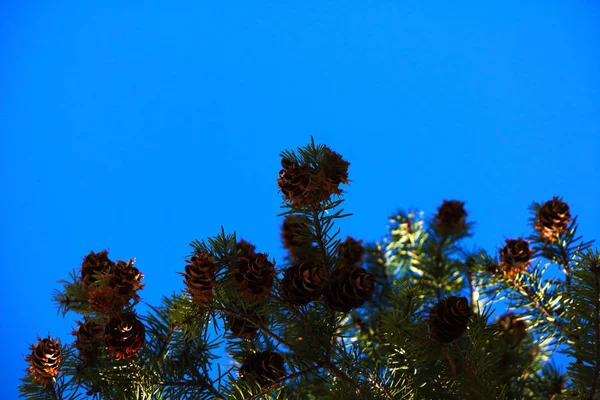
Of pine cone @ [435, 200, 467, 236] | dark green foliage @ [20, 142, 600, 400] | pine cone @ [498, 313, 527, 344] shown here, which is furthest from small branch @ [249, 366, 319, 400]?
pine cone @ [435, 200, 467, 236]

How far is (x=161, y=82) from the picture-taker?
122 inches

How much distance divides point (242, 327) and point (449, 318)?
0.51 ft

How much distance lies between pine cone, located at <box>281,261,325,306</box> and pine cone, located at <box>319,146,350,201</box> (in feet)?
0.20

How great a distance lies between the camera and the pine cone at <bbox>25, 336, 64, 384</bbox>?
43cm

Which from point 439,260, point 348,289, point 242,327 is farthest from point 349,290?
point 439,260

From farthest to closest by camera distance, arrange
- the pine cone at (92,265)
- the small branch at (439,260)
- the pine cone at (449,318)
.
A: 1. the small branch at (439,260)
2. the pine cone at (92,265)
3. the pine cone at (449,318)

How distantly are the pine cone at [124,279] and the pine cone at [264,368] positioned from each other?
0.33 ft

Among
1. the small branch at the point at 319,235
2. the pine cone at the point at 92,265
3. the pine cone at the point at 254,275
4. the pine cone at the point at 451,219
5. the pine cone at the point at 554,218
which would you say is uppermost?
the pine cone at the point at 451,219

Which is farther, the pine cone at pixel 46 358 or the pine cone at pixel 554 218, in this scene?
the pine cone at pixel 554 218

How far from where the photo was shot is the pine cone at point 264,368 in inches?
17.0

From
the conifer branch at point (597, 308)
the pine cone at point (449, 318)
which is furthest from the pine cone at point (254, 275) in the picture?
the conifer branch at point (597, 308)

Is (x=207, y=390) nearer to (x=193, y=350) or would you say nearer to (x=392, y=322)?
(x=193, y=350)

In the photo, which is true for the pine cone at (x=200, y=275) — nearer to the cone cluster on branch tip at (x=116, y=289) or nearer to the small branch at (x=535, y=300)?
the cone cluster on branch tip at (x=116, y=289)

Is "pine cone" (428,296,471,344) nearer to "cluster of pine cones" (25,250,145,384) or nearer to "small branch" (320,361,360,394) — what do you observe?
"small branch" (320,361,360,394)
